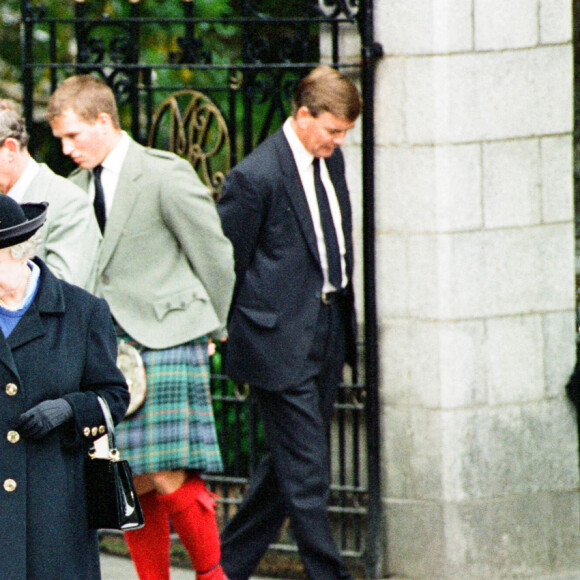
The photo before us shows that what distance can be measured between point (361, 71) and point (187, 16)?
2.89 feet

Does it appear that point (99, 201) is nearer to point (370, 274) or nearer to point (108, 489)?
point (370, 274)

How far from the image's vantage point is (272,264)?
227 inches

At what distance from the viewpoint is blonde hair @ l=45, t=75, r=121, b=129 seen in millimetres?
5426

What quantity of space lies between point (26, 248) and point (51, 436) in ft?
1.74

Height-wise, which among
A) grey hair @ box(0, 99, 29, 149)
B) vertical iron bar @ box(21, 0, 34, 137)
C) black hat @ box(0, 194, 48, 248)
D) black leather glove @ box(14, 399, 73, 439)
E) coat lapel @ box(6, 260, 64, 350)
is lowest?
black leather glove @ box(14, 399, 73, 439)

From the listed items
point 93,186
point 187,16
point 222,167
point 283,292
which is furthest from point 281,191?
point 222,167

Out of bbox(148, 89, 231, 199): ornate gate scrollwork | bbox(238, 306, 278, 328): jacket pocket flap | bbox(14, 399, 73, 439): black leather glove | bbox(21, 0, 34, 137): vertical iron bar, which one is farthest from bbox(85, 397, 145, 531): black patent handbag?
bbox(21, 0, 34, 137): vertical iron bar

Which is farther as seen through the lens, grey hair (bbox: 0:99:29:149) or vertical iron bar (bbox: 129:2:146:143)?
vertical iron bar (bbox: 129:2:146:143)

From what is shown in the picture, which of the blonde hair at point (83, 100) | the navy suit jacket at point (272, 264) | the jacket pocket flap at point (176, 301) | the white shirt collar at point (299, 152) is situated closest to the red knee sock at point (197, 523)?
the navy suit jacket at point (272, 264)

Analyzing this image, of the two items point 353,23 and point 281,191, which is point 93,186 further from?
point 353,23

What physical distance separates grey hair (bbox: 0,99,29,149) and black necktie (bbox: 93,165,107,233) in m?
0.38

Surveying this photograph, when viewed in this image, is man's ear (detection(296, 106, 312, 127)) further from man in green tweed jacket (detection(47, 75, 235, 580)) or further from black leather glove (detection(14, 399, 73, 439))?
black leather glove (detection(14, 399, 73, 439))

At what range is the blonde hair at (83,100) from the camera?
5.43m

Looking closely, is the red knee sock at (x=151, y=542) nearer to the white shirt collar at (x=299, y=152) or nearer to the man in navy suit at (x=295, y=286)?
the man in navy suit at (x=295, y=286)
